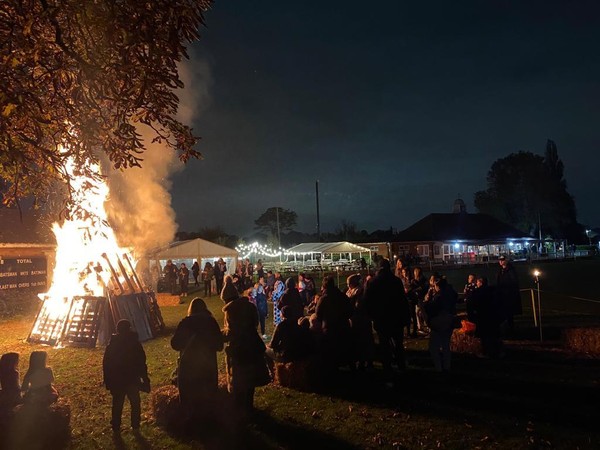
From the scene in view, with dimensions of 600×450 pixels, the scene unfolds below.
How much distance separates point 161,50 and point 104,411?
5.36 m

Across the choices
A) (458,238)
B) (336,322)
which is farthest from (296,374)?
(458,238)

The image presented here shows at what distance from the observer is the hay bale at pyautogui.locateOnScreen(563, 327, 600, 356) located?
859 cm

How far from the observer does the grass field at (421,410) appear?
5.39 m

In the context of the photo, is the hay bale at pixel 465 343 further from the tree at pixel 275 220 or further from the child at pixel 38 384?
the tree at pixel 275 220

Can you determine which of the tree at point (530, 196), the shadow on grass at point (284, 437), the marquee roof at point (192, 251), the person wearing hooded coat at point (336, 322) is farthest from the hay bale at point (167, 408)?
the tree at point (530, 196)

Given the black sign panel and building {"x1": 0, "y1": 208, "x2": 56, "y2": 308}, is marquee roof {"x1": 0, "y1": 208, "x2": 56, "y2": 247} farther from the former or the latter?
the black sign panel

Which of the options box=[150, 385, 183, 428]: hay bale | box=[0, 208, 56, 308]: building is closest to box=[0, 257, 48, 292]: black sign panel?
box=[0, 208, 56, 308]: building

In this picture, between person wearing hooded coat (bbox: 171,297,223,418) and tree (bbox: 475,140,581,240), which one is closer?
person wearing hooded coat (bbox: 171,297,223,418)

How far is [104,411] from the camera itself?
23.1 feet

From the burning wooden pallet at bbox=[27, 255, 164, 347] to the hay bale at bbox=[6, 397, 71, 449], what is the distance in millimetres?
6548

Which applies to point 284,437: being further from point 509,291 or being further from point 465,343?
point 509,291

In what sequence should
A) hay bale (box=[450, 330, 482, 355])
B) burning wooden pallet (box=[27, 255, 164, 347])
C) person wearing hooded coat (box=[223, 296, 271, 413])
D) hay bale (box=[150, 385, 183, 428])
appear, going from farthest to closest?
burning wooden pallet (box=[27, 255, 164, 347]) → hay bale (box=[450, 330, 482, 355]) → hay bale (box=[150, 385, 183, 428]) → person wearing hooded coat (box=[223, 296, 271, 413])

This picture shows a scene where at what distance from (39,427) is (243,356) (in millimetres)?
2581

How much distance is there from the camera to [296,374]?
7.44 m
